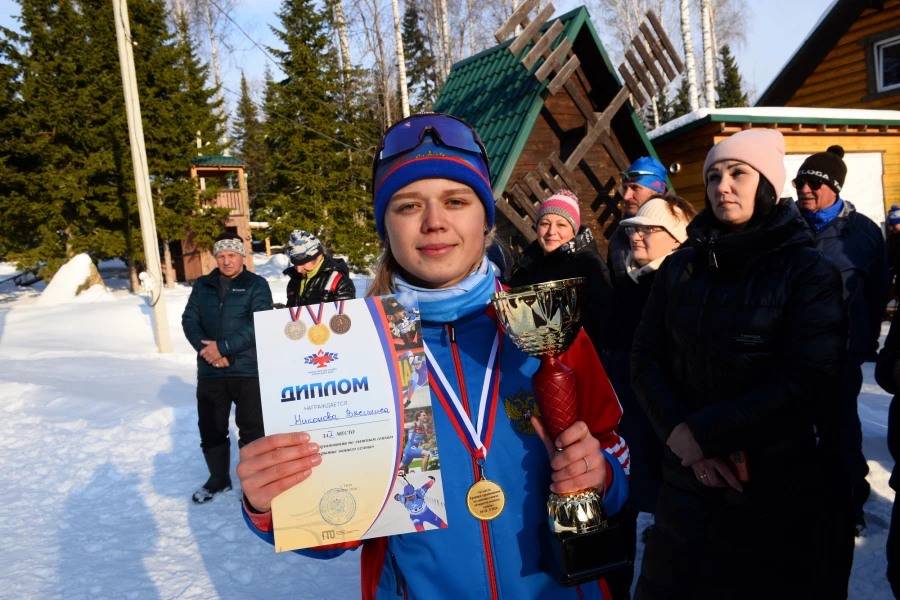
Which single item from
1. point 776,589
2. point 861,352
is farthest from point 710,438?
point 861,352

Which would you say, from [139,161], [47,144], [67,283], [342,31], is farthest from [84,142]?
[139,161]

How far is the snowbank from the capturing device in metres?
18.3

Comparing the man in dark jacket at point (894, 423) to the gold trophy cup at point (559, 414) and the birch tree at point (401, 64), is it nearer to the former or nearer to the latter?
the gold trophy cup at point (559, 414)

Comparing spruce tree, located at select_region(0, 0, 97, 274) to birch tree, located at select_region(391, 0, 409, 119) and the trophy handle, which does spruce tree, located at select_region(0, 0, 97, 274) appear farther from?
the trophy handle

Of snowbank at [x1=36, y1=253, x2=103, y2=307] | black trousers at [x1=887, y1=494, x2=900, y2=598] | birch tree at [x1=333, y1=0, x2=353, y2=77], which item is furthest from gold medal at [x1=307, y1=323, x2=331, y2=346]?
birch tree at [x1=333, y1=0, x2=353, y2=77]

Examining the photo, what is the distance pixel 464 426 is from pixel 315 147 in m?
24.9

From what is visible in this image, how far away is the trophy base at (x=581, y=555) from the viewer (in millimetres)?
1339

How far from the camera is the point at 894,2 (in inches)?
503

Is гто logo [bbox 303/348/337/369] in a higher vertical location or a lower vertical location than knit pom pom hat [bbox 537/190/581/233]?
lower

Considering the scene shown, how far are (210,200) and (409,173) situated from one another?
91.1 ft

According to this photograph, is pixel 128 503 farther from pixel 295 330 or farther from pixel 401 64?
pixel 401 64

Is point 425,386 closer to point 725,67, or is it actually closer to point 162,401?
point 162,401

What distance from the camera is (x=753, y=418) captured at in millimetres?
2160

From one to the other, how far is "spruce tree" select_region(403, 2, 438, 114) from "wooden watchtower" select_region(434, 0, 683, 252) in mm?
22712
